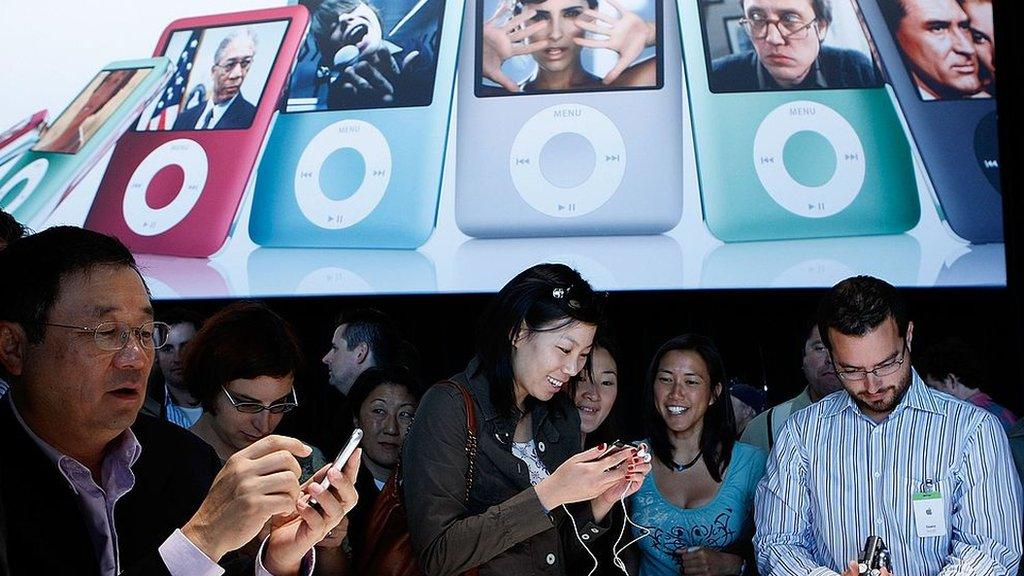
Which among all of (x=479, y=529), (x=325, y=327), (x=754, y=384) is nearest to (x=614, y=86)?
(x=754, y=384)

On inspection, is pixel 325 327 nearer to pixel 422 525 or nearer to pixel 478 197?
pixel 478 197

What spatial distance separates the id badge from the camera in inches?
96.8

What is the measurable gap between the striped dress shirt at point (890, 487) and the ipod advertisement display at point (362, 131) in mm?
1576

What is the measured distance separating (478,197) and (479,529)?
1.66 m

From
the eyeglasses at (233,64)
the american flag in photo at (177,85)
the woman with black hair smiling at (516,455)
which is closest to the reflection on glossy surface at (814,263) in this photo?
the woman with black hair smiling at (516,455)

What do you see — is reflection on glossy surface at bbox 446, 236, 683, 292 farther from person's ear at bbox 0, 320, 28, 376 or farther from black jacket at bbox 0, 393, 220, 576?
person's ear at bbox 0, 320, 28, 376

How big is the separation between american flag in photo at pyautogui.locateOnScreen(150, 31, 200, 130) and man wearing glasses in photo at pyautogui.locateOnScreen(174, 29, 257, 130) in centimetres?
9

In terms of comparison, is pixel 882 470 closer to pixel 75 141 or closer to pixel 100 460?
pixel 100 460

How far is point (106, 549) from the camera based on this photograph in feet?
4.72

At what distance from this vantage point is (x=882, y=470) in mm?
2559

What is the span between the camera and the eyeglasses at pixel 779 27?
11.5 feet

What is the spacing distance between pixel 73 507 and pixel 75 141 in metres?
2.89

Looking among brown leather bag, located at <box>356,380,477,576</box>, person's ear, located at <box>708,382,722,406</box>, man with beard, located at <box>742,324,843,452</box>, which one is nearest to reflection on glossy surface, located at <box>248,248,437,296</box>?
person's ear, located at <box>708,382,722,406</box>

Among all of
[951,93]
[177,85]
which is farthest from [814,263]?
[177,85]
